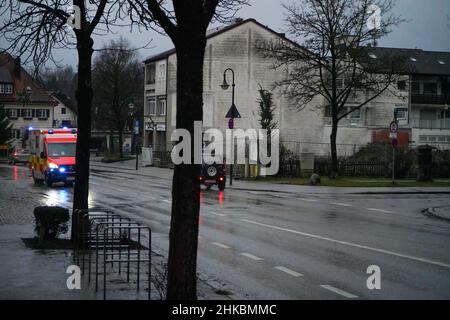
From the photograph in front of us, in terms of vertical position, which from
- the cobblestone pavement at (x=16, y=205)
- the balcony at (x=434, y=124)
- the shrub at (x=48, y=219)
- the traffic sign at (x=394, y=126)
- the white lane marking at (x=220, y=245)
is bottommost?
the white lane marking at (x=220, y=245)

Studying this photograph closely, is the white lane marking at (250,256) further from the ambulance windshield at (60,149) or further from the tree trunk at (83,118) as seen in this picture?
the ambulance windshield at (60,149)

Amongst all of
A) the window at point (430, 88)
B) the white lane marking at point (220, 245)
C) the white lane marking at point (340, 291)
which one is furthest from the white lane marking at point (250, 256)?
the window at point (430, 88)

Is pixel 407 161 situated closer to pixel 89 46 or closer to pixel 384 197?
pixel 384 197

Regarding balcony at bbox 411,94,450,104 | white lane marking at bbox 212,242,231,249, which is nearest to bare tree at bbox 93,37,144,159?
balcony at bbox 411,94,450,104

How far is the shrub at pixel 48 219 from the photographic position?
12.5m

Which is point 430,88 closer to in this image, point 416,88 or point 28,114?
point 416,88

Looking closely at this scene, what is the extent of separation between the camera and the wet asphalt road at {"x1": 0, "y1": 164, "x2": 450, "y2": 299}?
388 inches

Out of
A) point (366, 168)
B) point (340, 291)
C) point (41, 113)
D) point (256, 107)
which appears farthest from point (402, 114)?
point (340, 291)

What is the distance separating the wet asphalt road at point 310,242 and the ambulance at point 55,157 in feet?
16.4

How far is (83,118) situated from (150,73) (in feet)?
190

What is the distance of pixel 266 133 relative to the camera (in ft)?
134

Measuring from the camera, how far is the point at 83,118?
500 inches

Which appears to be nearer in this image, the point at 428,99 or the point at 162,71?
the point at 162,71
